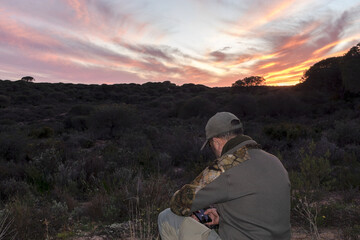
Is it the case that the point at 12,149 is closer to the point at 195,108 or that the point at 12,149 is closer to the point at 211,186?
the point at 211,186

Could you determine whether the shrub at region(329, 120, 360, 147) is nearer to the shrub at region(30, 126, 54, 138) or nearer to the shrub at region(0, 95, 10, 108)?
the shrub at region(30, 126, 54, 138)

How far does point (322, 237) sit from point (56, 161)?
266 inches

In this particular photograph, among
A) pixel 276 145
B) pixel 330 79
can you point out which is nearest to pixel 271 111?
pixel 330 79

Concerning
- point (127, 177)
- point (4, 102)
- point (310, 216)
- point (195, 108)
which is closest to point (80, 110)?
point (195, 108)

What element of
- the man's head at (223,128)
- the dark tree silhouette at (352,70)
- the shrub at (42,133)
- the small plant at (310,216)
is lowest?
the shrub at (42,133)

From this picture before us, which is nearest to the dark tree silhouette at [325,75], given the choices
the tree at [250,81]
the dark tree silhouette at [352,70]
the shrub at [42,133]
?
the dark tree silhouette at [352,70]

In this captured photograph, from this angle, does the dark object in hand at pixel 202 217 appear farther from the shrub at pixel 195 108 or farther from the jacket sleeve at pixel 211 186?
the shrub at pixel 195 108

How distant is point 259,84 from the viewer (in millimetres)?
50625

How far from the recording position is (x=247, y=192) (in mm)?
1933

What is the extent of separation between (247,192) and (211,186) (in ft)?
0.85

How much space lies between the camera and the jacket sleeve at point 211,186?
196 centimetres

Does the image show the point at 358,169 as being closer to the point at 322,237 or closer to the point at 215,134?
the point at 322,237

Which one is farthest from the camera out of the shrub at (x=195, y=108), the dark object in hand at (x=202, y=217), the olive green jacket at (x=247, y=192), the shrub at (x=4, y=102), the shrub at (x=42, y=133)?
the shrub at (x=4, y=102)

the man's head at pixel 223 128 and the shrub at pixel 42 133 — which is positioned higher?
the man's head at pixel 223 128
